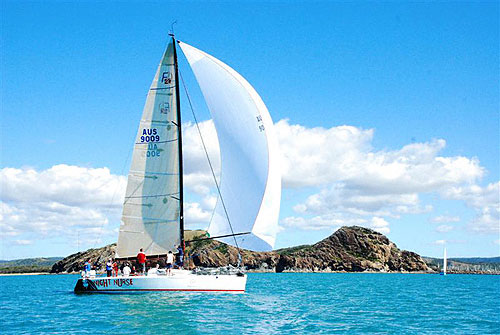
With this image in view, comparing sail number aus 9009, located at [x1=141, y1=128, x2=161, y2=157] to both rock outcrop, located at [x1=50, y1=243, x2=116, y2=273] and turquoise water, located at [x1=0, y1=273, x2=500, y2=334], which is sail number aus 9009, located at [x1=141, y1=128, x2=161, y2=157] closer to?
turquoise water, located at [x1=0, y1=273, x2=500, y2=334]

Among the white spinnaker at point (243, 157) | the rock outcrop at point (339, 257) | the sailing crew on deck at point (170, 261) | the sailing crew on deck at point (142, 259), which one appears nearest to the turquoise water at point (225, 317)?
the sailing crew on deck at point (170, 261)

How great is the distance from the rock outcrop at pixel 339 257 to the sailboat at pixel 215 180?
91.7 m

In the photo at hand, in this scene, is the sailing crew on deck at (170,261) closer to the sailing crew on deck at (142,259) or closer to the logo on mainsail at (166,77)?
the sailing crew on deck at (142,259)

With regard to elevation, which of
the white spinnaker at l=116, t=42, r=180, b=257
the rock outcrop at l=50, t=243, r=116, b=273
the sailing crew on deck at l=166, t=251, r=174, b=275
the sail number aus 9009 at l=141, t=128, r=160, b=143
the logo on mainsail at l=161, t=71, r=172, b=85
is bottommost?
the rock outcrop at l=50, t=243, r=116, b=273

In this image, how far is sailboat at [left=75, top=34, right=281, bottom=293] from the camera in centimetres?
3036

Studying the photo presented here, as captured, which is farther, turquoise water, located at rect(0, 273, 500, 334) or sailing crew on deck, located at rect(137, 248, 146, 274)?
sailing crew on deck, located at rect(137, 248, 146, 274)

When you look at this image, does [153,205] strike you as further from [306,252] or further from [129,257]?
[306,252]

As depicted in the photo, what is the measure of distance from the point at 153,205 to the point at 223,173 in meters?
4.89

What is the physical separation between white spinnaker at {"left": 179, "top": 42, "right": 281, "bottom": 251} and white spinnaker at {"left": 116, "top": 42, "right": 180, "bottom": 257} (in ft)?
9.42

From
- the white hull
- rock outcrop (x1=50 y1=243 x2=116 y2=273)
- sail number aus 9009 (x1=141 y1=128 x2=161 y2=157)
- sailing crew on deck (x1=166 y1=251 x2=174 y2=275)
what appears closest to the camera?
the white hull

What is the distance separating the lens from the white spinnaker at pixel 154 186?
32.9 meters

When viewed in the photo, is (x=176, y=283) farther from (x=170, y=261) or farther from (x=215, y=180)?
(x=215, y=180)

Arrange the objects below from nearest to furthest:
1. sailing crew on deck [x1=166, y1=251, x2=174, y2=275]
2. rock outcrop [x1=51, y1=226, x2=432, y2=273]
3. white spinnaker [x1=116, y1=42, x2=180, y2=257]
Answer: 1. sailing crew on deck [x1=166, y1=251, x2=174, y2=275]
2. white spinnaker [x1=116, y1=42, x2=180, y2=257]
3. rock outcrop [x1=51, y1=226, x2=432, y2=273]

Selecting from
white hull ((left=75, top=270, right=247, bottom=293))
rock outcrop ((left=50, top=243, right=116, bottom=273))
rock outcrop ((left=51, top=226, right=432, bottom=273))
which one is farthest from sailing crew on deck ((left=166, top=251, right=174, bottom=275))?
rock outcrop ((left=51, top=226, right=432, bottom=273))
